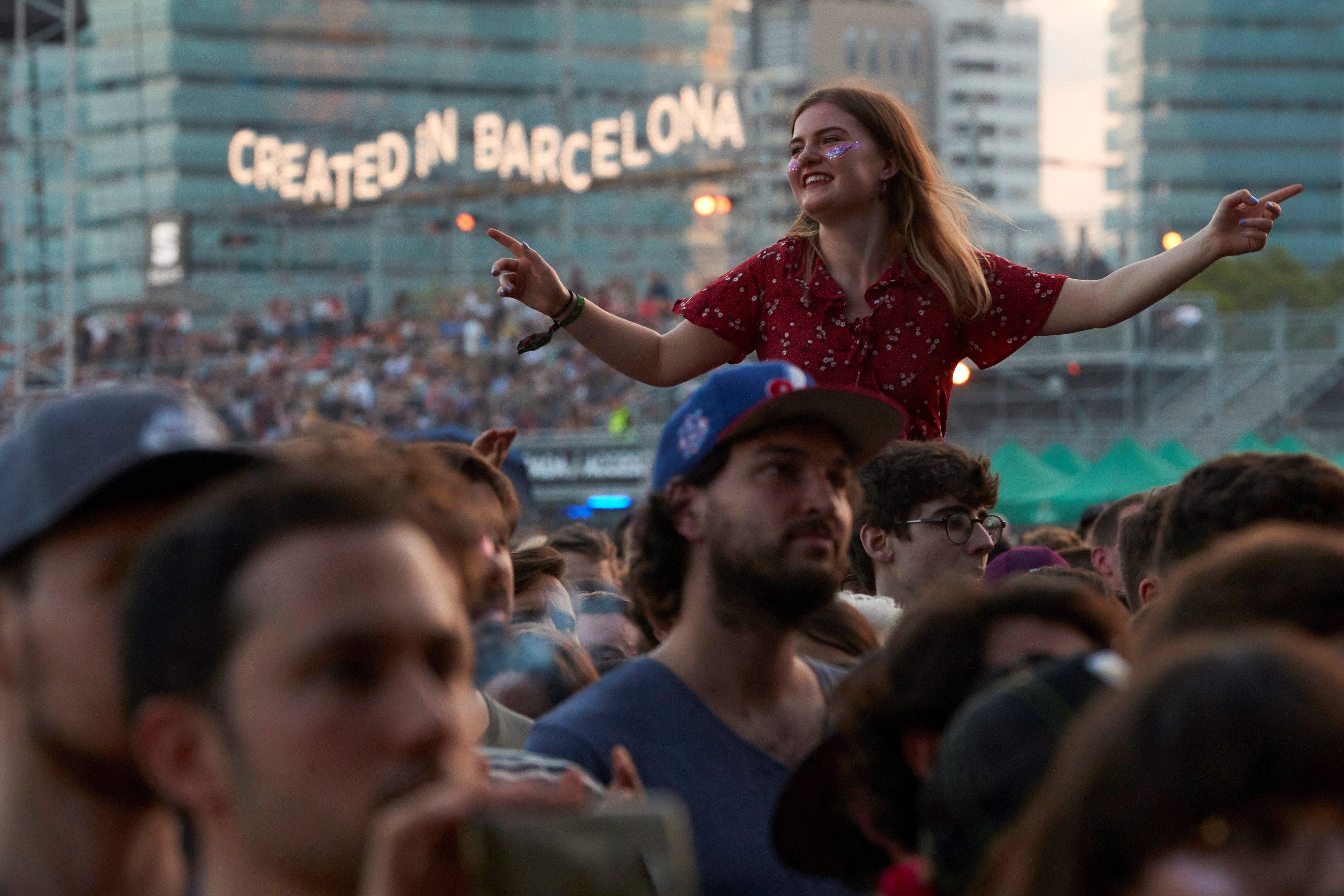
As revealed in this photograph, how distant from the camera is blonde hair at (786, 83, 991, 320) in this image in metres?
4.17

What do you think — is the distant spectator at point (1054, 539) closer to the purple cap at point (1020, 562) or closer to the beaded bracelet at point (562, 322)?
the purple cap at point (1020, 562)

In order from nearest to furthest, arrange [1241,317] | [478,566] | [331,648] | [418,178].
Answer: [331,648], [478,566], [1241,317], [418,178]

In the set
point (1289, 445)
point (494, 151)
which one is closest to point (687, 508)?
point (1289, 445)

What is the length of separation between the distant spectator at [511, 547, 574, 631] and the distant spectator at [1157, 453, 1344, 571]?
2134mm

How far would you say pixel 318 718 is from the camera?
1.37 meters

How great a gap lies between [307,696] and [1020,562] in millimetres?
3541

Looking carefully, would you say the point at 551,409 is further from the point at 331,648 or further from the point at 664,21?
the point at 664,21

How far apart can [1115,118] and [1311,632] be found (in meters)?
98.9

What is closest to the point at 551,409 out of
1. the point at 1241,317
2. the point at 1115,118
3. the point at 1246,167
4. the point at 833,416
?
the point at 1241,317

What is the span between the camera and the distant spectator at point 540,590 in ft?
15.5

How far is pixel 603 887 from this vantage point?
125 cm

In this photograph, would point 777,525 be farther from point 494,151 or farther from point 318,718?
point 494,151

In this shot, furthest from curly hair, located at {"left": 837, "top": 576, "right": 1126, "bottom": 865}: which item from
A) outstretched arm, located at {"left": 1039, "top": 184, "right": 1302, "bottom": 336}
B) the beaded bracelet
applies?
the beaded bracelet

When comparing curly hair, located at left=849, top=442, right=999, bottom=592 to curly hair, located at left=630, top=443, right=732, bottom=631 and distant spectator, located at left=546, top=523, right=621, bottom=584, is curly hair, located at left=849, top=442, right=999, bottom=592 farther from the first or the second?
distant spectator, located at left=546, top=523, right=621, bottom=584
